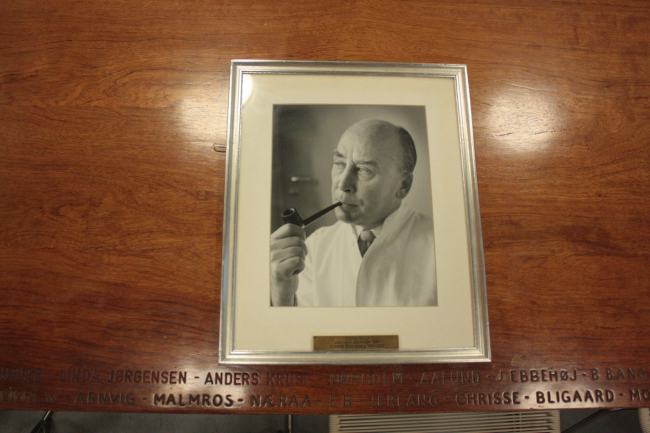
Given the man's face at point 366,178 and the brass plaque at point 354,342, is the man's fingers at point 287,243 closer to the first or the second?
the man's face at point 366,178

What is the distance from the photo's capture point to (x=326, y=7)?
48.3 inches

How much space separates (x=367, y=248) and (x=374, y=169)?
8.2 inches

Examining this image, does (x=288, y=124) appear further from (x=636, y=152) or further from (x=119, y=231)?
(x=636, y=152)

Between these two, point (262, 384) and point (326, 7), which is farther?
point (326, 7)

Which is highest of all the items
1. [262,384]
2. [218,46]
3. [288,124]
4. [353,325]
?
[218,46]

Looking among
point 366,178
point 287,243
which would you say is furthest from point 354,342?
point 366,178

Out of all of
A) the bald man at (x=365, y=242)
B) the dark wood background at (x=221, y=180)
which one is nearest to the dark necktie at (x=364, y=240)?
the bald man at (x=365, y=242)

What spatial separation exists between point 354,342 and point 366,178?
1.35 feet

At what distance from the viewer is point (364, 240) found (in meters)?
1.10

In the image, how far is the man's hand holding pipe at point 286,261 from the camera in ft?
3.48

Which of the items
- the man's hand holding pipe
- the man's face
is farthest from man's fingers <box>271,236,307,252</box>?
the man's face

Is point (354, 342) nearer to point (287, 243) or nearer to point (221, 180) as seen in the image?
point (287, 243)

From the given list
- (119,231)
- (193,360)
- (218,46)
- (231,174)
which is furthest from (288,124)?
(193,360)

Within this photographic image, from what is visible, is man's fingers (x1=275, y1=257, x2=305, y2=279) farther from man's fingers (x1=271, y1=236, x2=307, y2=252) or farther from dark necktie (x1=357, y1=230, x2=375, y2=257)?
dark necktie (x1=357, y1=230, x2=375, y2=257)
